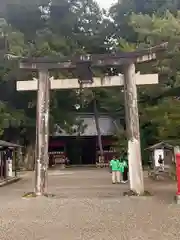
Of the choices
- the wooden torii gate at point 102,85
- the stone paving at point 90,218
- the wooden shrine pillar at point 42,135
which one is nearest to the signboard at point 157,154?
the wooden torii gate at point 102,85

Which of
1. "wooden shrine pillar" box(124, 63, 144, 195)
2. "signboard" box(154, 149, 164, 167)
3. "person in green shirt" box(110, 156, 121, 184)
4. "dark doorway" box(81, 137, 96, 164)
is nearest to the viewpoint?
"wooden shrine pillar" box(124, 63, 144, 195)

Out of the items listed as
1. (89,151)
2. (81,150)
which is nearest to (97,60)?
(81,150)

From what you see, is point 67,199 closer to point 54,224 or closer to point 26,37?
point 54,224

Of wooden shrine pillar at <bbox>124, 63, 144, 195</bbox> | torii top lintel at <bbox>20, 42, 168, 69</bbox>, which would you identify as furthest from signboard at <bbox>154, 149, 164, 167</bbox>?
torii top lintel at <bbox>20, 42, 168, 69</bbox>

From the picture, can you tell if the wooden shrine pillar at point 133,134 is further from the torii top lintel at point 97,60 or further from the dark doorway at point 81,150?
the dark doorway at point 81,150

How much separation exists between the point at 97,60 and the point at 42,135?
3.38 metres

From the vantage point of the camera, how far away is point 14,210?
11484mm

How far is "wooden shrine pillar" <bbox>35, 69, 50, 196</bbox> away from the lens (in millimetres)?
14727

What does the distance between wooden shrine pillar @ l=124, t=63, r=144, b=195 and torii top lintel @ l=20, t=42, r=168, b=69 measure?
0.32m

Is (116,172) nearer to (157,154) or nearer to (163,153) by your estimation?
(157,154)

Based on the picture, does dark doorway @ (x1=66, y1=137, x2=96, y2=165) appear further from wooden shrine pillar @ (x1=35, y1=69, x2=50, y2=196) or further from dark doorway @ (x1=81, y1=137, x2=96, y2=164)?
wooden shrine pillar @ (x1=35, y1=69, x2=50, y2=196)

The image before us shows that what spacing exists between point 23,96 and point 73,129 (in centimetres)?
741

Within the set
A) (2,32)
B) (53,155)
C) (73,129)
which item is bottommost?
(53,155)

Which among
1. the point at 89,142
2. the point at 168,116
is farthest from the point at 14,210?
the point at 89,142
